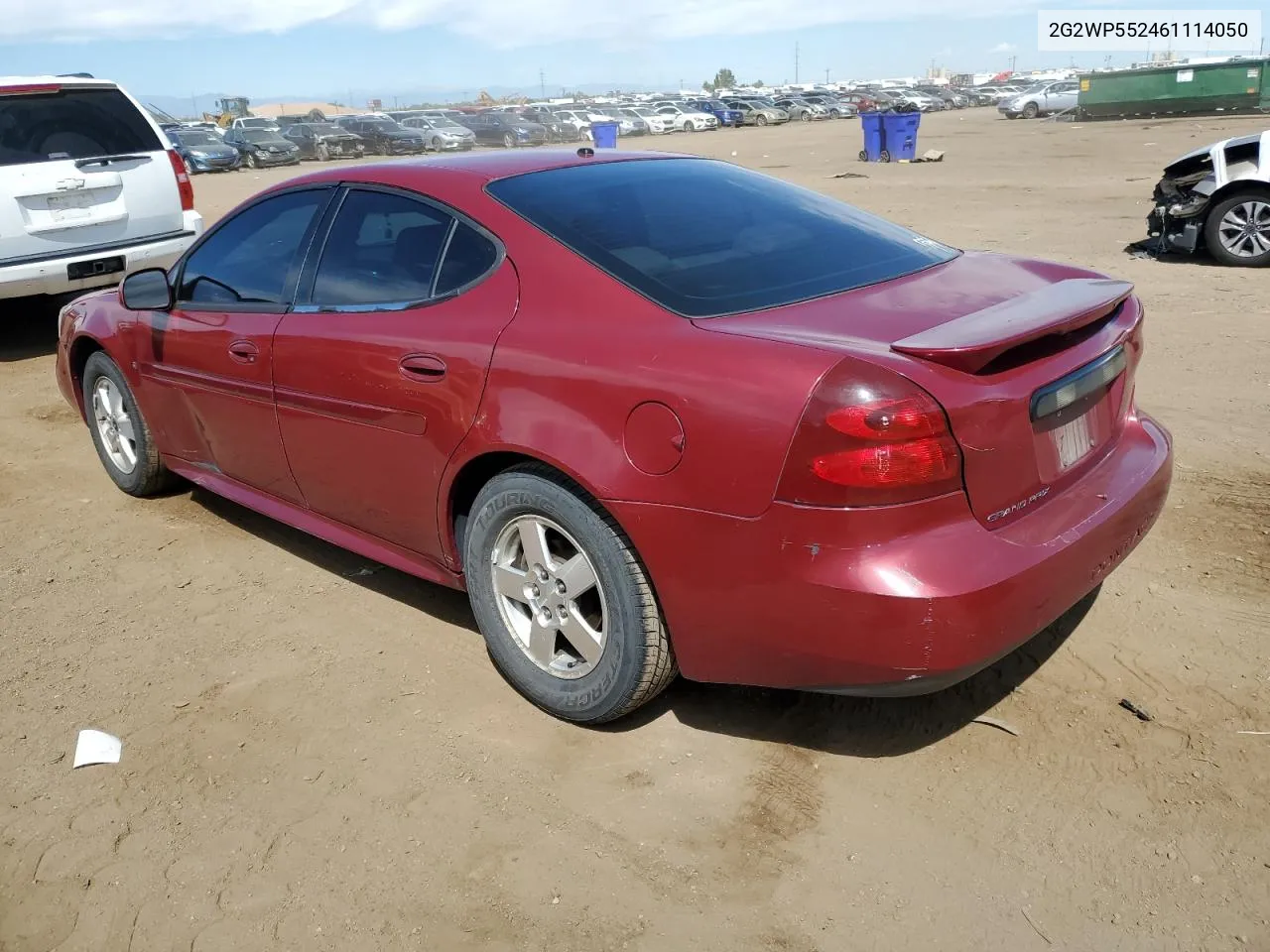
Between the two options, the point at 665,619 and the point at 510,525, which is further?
the point at 510,525

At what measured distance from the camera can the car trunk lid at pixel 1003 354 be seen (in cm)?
250

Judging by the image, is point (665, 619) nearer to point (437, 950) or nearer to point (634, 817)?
point (634, 817)

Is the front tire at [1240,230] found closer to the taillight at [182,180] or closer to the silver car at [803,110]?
the taillight at [182,180]

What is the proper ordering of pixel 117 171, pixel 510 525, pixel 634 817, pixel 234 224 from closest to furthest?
pixel 634 817, pixel 510 525, pixel 234 224, pixel 117 171

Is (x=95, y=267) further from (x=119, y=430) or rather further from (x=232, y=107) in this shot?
(x=232, y=107)

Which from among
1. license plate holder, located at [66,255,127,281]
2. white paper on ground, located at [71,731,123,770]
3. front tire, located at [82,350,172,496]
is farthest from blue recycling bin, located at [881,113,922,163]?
white paper on ground, located at [71,731,123,770]

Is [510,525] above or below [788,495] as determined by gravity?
below

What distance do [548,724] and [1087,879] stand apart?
153 cm

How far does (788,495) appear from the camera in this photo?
8.20ft

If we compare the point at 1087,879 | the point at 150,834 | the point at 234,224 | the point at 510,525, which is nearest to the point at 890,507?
the point at 1087,879

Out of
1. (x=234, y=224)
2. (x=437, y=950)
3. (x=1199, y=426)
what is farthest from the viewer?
(x=1199, y=426)

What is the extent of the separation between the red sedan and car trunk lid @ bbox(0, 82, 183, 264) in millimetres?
4607

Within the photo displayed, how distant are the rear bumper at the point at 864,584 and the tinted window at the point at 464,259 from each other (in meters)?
0.94

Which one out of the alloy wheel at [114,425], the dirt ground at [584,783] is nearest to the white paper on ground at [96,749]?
the dirt ground at [584,783]
